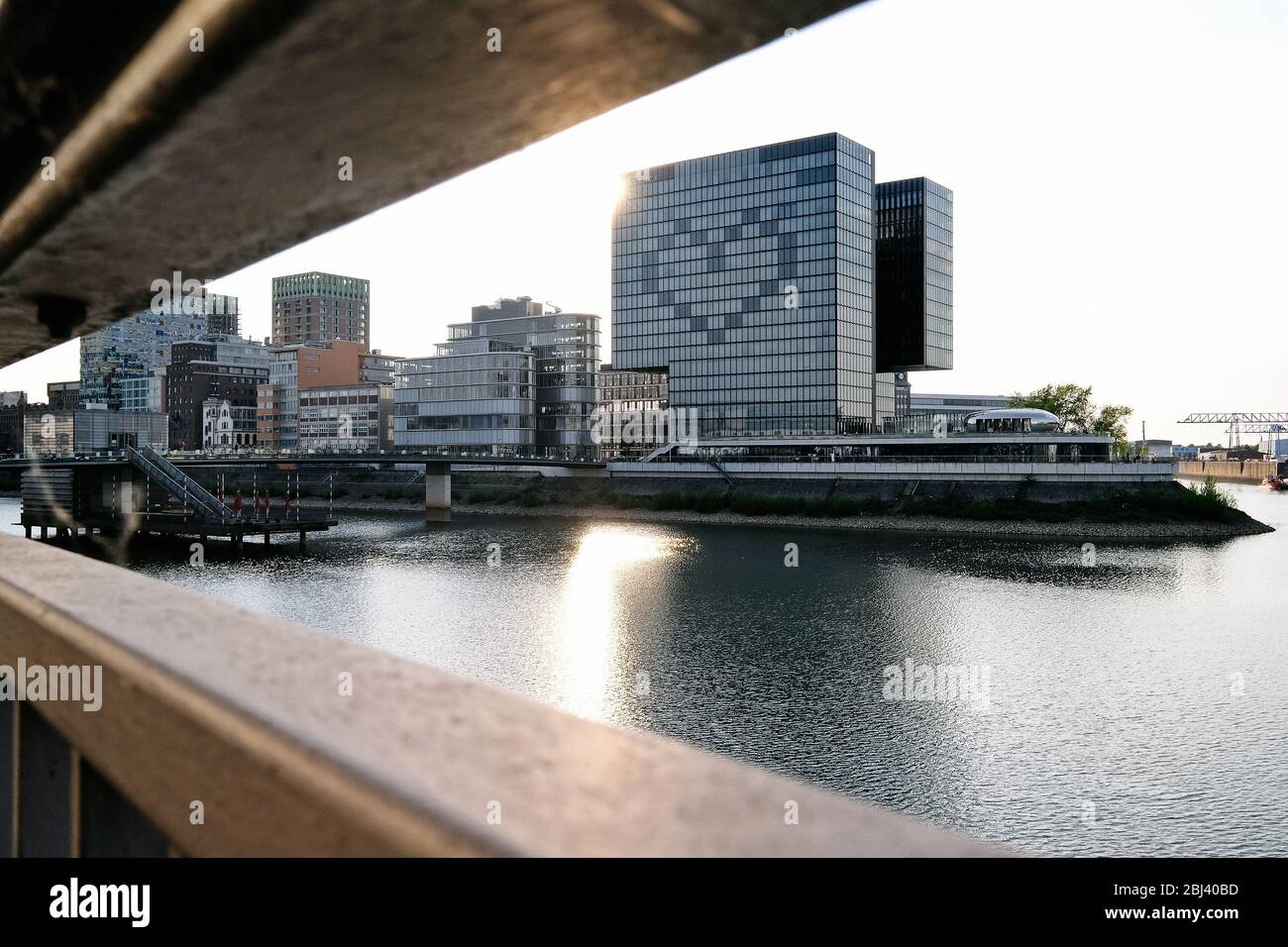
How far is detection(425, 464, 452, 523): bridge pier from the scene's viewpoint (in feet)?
311

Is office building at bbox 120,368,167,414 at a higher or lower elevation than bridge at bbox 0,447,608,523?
higher

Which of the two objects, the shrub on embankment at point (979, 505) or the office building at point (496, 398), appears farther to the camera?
the office building at point (496, 398)

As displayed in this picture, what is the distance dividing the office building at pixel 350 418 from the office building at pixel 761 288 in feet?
146

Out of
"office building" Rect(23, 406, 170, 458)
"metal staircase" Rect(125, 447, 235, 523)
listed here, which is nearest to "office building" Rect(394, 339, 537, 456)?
"office building" Rect(23, 406, 170, 458)

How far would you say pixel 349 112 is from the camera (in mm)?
2414

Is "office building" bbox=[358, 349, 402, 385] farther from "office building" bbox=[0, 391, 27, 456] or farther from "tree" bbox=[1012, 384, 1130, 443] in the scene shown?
"tree" bbox=[1012, 384, 1130, 443]

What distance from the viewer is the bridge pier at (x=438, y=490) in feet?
311

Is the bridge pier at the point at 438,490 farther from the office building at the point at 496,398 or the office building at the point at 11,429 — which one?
the office building at the point at 11,429

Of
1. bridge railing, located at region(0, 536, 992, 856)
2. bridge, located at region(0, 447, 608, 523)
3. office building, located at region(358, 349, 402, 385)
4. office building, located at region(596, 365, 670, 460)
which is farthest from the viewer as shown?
office building, located at region(358, 349, 402, 385)

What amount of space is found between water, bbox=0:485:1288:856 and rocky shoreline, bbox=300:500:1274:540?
6.57 meters

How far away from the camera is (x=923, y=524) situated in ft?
238

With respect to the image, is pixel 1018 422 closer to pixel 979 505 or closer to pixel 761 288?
pixel 979 505

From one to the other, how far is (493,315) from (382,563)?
4701 inches

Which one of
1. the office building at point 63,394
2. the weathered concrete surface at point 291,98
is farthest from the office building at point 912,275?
the office building at point 63,394
